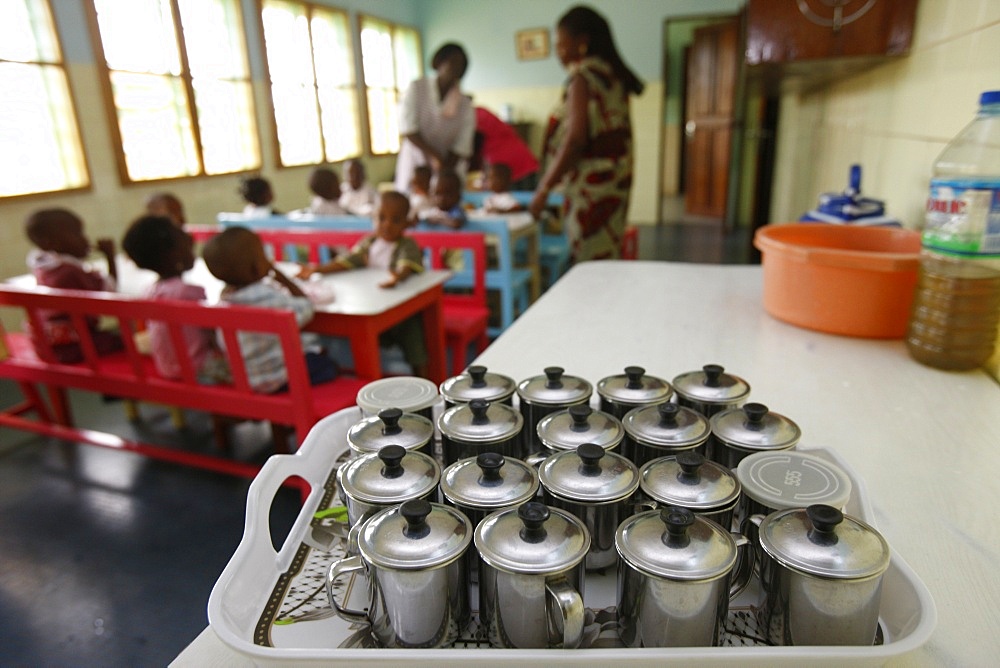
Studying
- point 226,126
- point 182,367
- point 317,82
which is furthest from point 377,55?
point 182,367

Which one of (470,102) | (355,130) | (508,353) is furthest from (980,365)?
(355,130)

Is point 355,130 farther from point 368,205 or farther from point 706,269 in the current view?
point 706,269

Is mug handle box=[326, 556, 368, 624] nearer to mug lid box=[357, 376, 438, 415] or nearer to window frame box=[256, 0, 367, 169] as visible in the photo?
mug lid box=[357, 376, 438, 415]

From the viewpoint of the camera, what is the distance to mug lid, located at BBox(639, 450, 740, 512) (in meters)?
0.49

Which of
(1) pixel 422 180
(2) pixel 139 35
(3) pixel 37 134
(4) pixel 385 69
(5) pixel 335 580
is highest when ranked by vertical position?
(4) pixel 385 69

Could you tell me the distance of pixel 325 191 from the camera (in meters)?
3.55

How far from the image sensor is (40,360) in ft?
6.90

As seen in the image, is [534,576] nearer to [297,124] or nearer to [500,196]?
[500,196]

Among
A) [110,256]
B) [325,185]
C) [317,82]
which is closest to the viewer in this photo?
[110,256]

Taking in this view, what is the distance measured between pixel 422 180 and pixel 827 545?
3099mm

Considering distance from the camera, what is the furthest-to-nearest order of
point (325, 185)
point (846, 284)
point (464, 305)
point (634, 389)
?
point (325, 185) < point (464, 305) < point (846, 284) < point (634, 389)

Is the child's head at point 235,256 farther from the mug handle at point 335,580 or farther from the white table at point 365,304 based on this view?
the mug handle at point 335,580

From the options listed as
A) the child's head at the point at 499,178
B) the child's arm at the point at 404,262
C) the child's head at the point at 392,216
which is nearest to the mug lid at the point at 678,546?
the child's arm at the point at 404,262

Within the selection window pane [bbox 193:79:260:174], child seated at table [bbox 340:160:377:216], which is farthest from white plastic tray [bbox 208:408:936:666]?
window pane [bbox 193:79:260:174]
